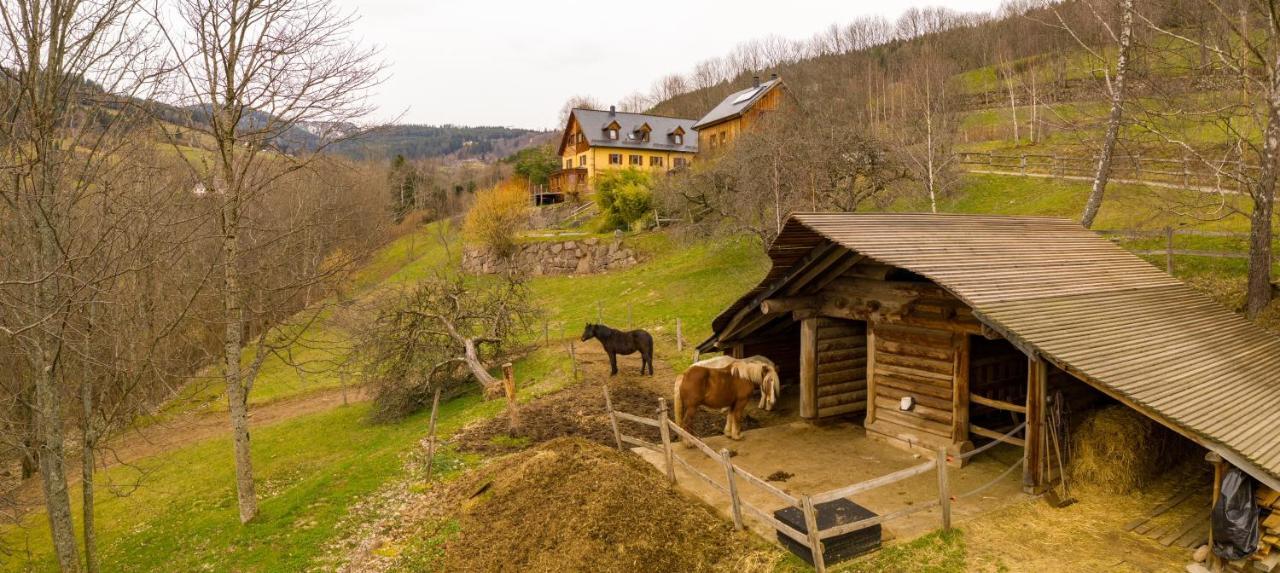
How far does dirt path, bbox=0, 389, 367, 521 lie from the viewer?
2283cm

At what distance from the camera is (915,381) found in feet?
37.3

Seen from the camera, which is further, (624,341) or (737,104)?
(737,104)

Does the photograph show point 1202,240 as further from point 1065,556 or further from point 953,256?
point 1065,556

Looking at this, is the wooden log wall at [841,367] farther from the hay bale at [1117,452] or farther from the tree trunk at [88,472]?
the tree trunk at [88,472]

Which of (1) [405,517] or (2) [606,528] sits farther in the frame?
(1) [405,517]

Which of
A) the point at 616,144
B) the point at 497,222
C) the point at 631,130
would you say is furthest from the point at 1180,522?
the point at 631,130

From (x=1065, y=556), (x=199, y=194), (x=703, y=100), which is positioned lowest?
(x=1065, y=556)

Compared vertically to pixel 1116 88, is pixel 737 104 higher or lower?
Answer: higher

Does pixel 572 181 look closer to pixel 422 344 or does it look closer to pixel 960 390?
pixel 422 344

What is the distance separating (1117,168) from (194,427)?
132ft

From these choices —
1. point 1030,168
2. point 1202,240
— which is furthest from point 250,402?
point 1030,168

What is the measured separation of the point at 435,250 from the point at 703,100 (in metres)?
53.1

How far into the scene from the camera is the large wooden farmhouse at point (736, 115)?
4731 cm

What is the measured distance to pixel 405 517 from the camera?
11.0 metres
